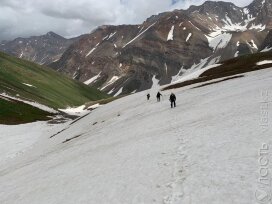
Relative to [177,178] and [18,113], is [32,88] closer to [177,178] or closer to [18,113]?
[18,113]

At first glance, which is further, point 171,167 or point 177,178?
point 171,167

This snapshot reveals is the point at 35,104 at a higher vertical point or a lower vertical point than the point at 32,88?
lower

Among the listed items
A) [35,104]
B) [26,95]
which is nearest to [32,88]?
[26,95]

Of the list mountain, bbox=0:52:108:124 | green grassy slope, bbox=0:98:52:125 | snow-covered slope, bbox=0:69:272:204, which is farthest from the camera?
mountain, bbox=0:52:108:124

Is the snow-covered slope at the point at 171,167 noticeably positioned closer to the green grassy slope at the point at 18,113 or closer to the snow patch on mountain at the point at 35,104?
the green grassy slope at the point at 18,113

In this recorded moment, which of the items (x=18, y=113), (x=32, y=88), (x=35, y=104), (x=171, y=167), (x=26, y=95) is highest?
(x=32, y=88)

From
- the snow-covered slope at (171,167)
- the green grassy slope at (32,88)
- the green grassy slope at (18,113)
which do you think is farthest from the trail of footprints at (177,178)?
the green grassy slope at (32,88)

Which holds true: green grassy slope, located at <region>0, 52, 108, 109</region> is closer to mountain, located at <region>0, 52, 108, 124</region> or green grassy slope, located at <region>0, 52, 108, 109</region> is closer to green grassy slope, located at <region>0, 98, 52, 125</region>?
mountain, located at <region>0, 52, 108, 124</region>

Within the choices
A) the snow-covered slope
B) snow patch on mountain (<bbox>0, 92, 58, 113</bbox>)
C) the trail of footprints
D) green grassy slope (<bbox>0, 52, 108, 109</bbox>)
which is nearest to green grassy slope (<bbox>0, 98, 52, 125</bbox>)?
snow patch on mountain (<bbox>0, 92, 58, 113</bbox>)

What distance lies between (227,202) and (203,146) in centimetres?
855

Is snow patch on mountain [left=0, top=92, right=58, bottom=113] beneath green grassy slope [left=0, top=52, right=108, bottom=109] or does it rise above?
beneath

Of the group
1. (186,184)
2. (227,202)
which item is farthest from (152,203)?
(227,202)

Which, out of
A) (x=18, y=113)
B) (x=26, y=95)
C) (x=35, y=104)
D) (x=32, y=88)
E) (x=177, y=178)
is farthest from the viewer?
(x=32, y=88)

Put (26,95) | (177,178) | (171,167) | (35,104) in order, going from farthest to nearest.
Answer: (26,95) < (35,104) < (171,167) < (177,178)
